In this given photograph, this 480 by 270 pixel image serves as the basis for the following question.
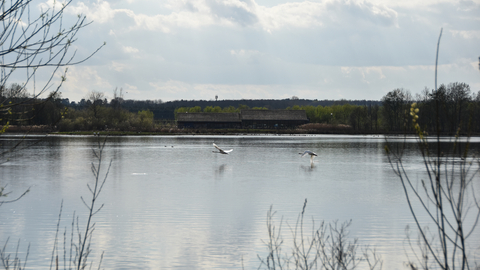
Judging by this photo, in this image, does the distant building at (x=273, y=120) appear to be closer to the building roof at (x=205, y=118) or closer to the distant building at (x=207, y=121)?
the distant building at (x=207, y=121)

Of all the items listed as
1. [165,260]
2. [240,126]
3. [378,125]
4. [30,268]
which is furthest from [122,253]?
[378,125]

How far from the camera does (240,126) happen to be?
80125 millimetres

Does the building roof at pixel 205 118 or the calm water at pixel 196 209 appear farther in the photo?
the building roof at pixel 205 118

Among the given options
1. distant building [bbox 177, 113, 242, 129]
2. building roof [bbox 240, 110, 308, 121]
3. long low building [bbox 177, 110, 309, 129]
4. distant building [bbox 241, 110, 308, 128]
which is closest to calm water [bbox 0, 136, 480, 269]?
distant building [bbox 177, 113, 242, 129]

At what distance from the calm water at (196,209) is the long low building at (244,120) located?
58.9 m

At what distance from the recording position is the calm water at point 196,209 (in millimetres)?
7324

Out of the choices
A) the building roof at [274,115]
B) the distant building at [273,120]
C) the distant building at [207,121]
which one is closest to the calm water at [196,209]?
the distant building at [207,121]

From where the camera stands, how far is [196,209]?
10773 millimetres

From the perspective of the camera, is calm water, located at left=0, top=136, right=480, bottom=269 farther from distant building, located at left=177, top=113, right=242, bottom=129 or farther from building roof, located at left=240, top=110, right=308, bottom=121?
building roof, located at left=240, top=110, right=308, bottom=121

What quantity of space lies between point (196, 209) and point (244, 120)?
69.7 metres

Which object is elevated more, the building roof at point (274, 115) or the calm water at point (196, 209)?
the building roof at point (274, 115)

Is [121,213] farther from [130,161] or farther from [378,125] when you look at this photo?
[378,125]

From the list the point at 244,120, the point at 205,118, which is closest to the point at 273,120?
the point at 244,120

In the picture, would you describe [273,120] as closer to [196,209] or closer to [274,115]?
[274,115]
